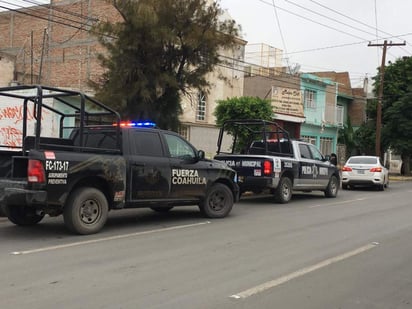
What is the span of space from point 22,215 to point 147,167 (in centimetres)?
247

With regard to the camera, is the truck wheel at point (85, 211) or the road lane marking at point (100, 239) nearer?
the road lane marking at point (100, 239)

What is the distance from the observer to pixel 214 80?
28.4m

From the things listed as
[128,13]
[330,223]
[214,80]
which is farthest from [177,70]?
[214,80]

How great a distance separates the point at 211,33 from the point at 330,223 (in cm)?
730

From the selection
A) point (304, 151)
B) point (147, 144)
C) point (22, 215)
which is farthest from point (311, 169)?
point (22, 215)

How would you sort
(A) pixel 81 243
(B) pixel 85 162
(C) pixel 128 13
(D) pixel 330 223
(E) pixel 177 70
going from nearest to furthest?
(A) pixel 81 243 < (B) pixel 85 162 < (D) pixel 330 223 < (C) pixel 128 13 < (E) pixel 177 70

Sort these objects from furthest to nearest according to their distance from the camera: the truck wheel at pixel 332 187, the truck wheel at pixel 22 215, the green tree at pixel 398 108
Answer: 1. the green tree at pixel 398 108
2. the truck wheel at pixel 332 187
3. the truck wheel at pixel 22 215

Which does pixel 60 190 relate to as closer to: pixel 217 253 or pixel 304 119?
pixel 217 253

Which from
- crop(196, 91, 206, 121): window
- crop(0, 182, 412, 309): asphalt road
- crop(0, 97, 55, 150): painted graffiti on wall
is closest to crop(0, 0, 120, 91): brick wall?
crop(196, 91, 206, 121): window

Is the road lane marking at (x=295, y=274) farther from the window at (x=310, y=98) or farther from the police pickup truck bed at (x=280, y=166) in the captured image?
the window at (x=310, y=98)

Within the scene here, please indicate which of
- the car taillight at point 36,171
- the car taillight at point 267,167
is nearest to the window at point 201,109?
the car taillight at point 267,167

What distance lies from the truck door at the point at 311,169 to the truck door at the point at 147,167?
656 cm

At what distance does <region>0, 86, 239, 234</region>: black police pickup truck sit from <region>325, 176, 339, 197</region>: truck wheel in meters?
6.38

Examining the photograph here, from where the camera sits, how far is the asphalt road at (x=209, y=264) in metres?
5.35
